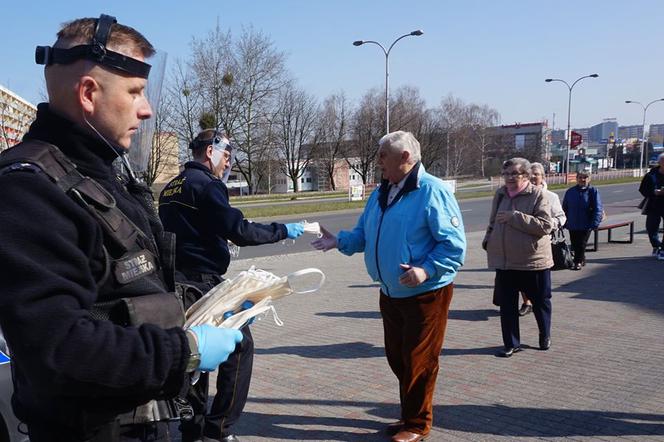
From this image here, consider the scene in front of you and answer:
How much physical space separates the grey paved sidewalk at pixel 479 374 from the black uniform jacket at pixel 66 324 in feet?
8.72

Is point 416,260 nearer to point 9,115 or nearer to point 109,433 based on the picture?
point 109,433

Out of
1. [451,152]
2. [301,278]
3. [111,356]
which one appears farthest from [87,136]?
[451,152]

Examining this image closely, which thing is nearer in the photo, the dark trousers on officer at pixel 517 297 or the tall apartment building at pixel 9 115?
the dark trousers on officer at pixel 517 297

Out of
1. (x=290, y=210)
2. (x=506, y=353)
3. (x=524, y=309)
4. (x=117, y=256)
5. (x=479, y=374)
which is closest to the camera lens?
(x=117, y=256)

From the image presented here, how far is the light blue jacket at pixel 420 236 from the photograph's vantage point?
387 cm

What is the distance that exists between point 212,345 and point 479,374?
154 inches

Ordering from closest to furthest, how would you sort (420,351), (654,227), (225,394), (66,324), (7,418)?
(66,324) → (7,418) → (225,394) → (420,351) → (654,227)

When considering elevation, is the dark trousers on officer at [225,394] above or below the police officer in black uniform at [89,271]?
below

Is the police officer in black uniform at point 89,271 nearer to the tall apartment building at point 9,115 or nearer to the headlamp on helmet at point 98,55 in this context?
the headlamp on helmet at point 98,55

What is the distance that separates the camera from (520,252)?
5.71m

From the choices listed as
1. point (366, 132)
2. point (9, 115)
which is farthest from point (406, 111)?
point (9, 115)

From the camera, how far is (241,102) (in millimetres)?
33938

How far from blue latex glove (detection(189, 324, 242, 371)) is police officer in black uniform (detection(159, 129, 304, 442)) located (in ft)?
6.14

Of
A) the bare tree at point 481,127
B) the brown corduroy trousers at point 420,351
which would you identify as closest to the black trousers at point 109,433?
the brown corduroy trousers at point 420,351
